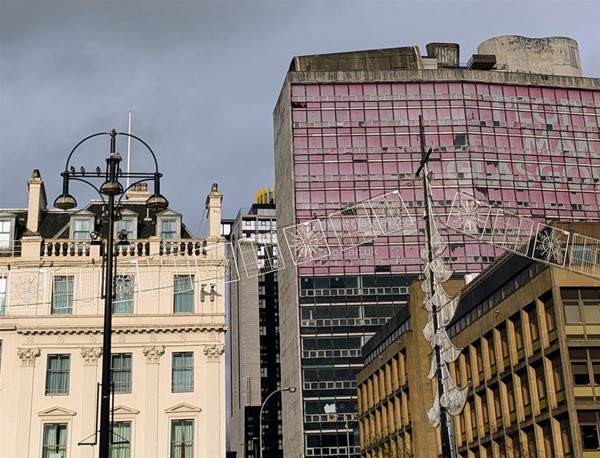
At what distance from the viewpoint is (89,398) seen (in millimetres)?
51719

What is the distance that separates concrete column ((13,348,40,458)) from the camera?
166 ft

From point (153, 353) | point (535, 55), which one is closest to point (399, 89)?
point (535, 55)

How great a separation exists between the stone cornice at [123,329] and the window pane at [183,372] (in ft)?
4.70

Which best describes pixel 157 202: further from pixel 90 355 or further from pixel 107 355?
pixel 90 355

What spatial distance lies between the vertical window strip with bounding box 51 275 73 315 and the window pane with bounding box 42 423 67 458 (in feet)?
20.5

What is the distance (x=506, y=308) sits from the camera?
6184 centimetres

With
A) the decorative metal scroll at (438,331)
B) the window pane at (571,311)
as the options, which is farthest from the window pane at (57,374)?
the window pane at (571,311)

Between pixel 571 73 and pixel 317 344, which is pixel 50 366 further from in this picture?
pixel 571 73

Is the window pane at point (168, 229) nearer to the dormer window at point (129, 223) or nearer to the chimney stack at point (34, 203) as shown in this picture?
the dormer window at point (129, 223)

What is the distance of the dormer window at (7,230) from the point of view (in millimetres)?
56312

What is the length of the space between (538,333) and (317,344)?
230 feet

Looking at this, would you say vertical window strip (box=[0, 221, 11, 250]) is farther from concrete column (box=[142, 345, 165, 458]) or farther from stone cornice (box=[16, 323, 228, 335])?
concrete column (box=[142, 345, 165, 458])

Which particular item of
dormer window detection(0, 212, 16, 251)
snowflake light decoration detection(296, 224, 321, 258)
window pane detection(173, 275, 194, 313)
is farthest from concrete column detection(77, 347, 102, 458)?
snowflake light decoration detection(296, 224, 321, 258)

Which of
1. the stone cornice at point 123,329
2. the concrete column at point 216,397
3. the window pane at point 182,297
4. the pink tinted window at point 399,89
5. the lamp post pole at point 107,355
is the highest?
the pink tinted window at point 399,89
